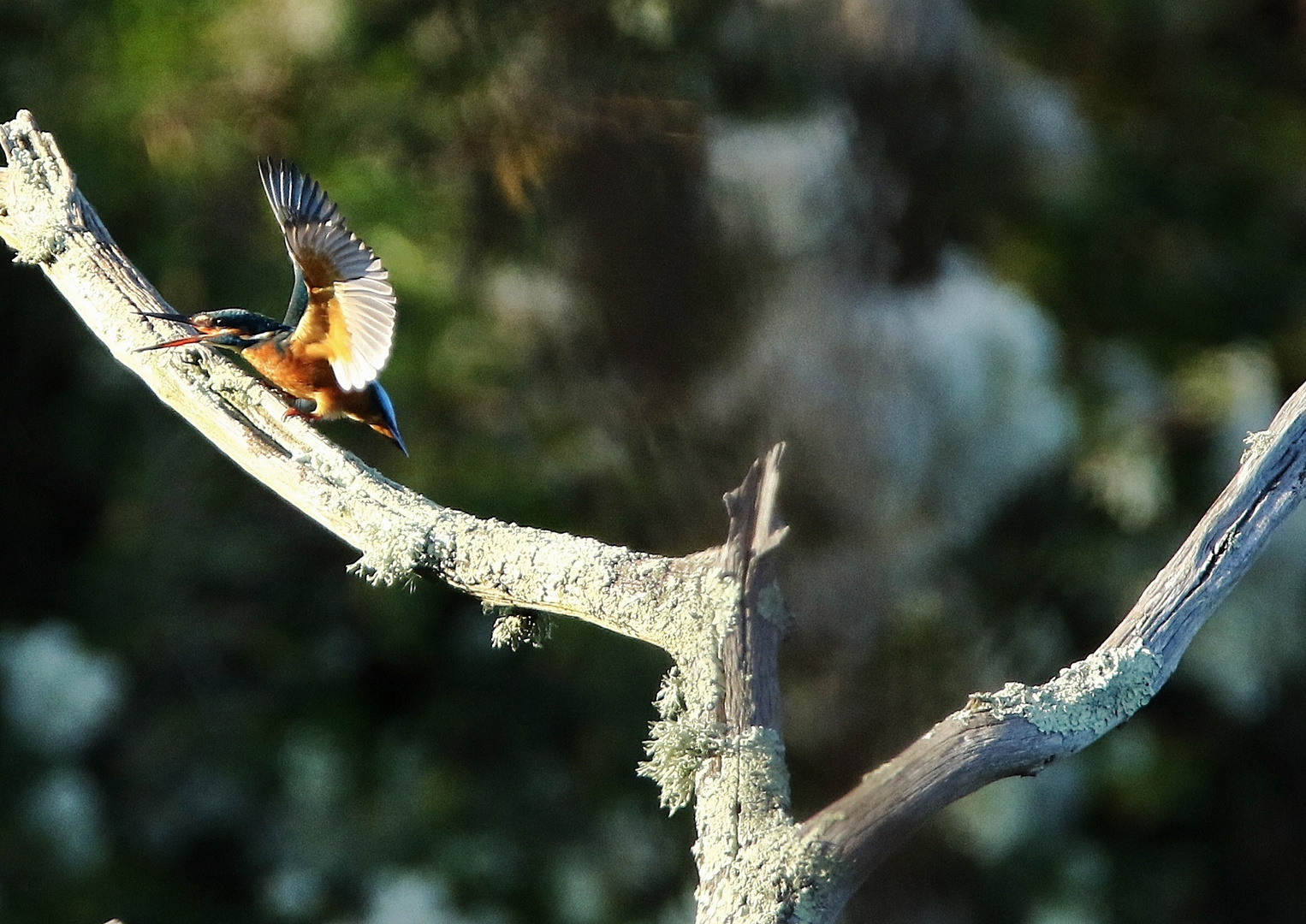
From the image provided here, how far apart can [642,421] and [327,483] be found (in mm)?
1390

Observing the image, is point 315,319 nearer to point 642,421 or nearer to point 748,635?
point 748,635

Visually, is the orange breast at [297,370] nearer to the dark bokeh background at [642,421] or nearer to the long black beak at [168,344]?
the long black beak at [168,344]

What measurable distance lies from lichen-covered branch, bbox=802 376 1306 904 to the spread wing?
0.66 m

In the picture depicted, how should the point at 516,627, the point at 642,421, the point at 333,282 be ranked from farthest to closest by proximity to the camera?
the point at 642,421 < the point at 333,282 < the point at 516,627

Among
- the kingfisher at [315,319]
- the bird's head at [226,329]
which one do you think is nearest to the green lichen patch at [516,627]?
the kingfisher at [315,319]

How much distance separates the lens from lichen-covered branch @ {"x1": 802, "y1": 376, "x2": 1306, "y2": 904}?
0.73m

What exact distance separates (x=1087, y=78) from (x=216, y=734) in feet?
7.67

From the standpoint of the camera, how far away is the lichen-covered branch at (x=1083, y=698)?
729mm

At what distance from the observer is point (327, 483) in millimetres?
996

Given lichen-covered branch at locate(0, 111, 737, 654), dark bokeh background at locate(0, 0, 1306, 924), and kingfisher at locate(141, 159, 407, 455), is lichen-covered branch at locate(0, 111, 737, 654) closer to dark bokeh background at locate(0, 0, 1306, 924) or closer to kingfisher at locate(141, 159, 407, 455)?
kingfisher at locate(141, 159, 407, 455)

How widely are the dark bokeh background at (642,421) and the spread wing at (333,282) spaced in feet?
3.26

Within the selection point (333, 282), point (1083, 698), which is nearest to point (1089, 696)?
point (1083, 698)

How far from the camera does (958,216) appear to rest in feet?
8.39

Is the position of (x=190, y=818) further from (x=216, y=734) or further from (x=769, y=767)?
(x=769, y=767)
